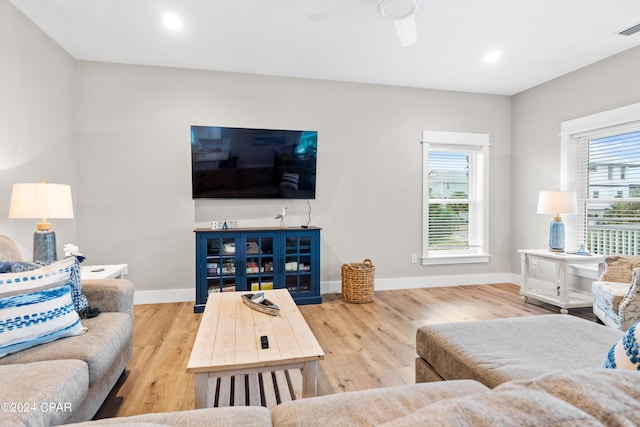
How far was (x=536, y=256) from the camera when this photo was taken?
3736 millimetres

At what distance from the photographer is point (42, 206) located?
2258 millimetres

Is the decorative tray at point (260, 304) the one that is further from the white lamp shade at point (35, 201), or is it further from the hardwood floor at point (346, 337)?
the white lamp shade at point (35, 201)

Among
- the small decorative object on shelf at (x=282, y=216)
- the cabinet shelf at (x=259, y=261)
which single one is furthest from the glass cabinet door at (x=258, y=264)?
the small decorative object on shelf at (x=282, y=216)

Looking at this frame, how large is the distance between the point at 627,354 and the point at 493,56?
11.4 ft

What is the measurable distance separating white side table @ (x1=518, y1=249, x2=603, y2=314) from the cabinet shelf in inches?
95.1

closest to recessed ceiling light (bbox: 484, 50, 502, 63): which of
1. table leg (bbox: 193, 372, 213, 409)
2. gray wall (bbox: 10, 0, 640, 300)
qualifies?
gray wall (bbox: 10, 0, 640, 300)

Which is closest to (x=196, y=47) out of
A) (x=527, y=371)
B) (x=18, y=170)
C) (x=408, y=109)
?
(x=18, y=170)

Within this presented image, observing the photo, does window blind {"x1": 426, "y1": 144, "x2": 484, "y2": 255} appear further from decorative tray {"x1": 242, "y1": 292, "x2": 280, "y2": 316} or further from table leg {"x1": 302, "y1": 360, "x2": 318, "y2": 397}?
table leg {"x1": 302, "y1": 360, "x2": 318, "y2": 397}

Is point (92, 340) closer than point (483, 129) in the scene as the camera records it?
Yes

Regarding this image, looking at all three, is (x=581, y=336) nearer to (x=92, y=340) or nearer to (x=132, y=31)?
(x=92, y=340)

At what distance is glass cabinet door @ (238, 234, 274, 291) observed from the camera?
3.56 m

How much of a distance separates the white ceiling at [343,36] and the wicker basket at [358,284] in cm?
232

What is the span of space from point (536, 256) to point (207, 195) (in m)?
3.77

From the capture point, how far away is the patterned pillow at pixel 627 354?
841 mm
